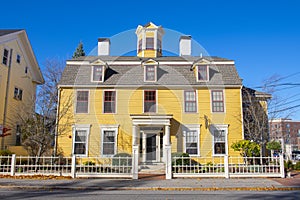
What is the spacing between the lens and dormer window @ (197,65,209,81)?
18.2 m

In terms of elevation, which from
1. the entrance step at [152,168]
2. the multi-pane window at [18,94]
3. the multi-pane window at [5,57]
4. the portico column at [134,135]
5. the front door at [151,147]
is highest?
the multi-pane window at [5,57]

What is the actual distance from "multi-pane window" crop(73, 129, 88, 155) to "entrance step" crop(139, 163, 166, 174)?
409 centimetres

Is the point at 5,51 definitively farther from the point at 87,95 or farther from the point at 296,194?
the point at 296,194

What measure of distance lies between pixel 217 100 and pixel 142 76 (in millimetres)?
5510

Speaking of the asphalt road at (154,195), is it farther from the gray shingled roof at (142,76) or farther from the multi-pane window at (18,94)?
the multi-pane window at (18,94)

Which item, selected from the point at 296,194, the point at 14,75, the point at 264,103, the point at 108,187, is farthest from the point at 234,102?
the point at 14,75

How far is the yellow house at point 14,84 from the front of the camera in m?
18.9

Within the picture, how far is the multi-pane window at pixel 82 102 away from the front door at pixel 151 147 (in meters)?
4.76

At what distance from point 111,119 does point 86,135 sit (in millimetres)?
1980

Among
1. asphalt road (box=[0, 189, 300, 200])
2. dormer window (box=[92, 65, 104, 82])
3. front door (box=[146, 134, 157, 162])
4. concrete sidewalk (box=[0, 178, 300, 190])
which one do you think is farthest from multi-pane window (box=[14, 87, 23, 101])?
asphalt road (box=[0, 189, 300, 200])

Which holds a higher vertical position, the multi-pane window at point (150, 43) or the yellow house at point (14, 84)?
the multi-pane window at point (150, 43)

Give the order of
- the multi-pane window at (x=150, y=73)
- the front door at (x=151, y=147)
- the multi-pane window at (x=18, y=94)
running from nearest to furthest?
the front door at (x=151, y=147) → the multi-pane window at (x=150, y=73) → the multi-pane window at (x=18, y=94)

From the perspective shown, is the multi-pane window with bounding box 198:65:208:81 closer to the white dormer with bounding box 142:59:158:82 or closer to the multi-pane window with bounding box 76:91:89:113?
the white dormer with bounding box 142:59:158:82

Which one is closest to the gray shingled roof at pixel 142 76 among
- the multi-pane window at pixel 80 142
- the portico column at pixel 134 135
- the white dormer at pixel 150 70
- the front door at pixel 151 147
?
the white dormer at pixel 150 70
